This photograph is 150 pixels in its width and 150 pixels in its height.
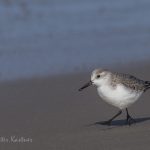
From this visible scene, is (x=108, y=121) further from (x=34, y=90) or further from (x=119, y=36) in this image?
(x=119, y=36)

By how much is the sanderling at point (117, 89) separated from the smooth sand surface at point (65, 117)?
0.26m

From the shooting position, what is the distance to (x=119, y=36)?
13195 mm

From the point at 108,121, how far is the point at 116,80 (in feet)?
1.63

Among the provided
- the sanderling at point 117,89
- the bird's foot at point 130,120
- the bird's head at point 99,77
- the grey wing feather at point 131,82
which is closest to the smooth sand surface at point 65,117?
the bird's foot at point 130,120

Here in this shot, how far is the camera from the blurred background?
38.5 feet

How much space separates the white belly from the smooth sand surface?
27cm

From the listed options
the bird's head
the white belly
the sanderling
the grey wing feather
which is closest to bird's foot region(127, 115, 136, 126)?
the sanderling

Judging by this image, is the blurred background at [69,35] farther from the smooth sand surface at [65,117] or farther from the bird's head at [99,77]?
the bird's head at [99,77]

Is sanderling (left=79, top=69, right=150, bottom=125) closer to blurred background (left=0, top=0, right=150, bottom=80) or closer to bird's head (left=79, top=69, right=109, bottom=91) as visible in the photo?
bird's head (left=79, top=69, right=109, bottom=91)

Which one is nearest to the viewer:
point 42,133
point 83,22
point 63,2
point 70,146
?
point 70,146

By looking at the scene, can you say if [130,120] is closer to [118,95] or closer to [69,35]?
[118,95]

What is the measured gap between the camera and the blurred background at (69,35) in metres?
11.8

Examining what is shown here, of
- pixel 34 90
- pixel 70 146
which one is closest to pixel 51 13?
pixel 34 90

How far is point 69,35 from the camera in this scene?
13.0 metres
